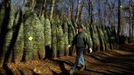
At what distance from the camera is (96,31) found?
826 inches

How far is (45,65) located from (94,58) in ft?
16.2

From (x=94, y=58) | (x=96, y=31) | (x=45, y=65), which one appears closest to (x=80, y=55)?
(x=45, y=65)

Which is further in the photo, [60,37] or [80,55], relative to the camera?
[60,37]

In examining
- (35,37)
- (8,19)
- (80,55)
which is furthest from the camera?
(35,37)

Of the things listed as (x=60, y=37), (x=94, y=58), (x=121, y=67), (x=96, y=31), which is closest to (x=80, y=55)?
(x=121, y=67)

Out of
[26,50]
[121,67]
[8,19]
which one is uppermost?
[8,19]

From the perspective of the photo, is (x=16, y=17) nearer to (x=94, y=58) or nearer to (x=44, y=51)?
(x=44, y=51)

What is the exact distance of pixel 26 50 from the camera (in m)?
13.5

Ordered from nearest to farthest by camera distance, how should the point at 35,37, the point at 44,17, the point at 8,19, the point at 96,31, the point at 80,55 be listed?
1. the point at 80,55
2. the point at 8,19
3. the point at 35,37
4. the point at 44,17
5. the point at 96,31

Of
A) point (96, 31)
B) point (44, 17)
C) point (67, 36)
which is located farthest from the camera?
point (96, 31)

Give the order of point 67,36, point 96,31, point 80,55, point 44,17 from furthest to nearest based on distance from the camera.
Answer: point 96,31 → point 67,36 → point 44,17 → point 80,55

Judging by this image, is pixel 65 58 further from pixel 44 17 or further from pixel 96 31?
pixel 96 31

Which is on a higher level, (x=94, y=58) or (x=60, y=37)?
(x=60, y=37)

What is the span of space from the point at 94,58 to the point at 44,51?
406 cm
